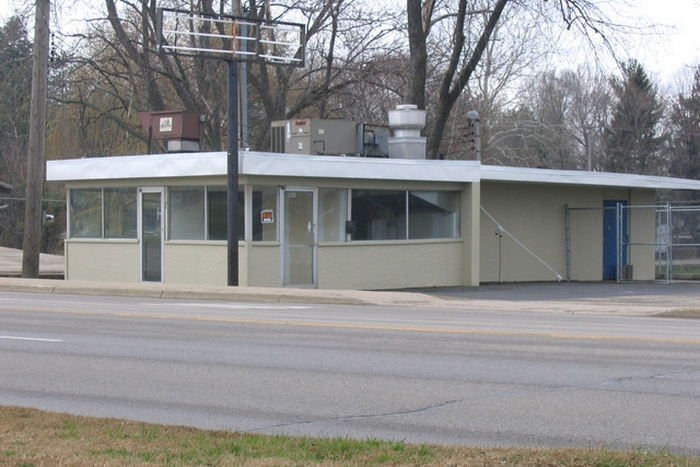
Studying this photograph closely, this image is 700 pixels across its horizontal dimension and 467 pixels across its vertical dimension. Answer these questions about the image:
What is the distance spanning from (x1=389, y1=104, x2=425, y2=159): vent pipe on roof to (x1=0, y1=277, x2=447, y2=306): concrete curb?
5.53 m

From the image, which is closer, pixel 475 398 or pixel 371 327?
pixel 475 398

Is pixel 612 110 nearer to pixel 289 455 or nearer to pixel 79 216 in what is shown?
pixel 79 216

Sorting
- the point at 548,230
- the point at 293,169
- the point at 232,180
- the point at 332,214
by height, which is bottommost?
the point at 548,230

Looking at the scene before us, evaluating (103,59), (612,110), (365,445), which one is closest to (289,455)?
(365,445)

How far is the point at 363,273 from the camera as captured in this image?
84.7ft

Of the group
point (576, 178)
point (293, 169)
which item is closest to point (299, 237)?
point (293, 169)

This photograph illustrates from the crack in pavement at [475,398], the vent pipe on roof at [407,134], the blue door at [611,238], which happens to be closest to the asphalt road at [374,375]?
the crack in pavement at [475,398]

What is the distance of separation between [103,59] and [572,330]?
22.4 m

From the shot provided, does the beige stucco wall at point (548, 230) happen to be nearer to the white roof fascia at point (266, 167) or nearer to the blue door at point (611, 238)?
the blue door at point (611, 238)

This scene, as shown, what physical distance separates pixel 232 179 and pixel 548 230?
39.7 feet

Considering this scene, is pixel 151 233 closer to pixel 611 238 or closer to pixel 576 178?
pixel 576 178

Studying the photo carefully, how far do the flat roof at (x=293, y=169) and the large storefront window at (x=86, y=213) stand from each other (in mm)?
568

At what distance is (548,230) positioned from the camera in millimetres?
31141

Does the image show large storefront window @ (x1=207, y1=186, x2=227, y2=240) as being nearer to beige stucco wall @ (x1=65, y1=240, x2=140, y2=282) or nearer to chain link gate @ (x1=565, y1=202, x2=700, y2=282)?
beige stucco wall @ (x1=65, y1=240, x2=140, y2=282)
